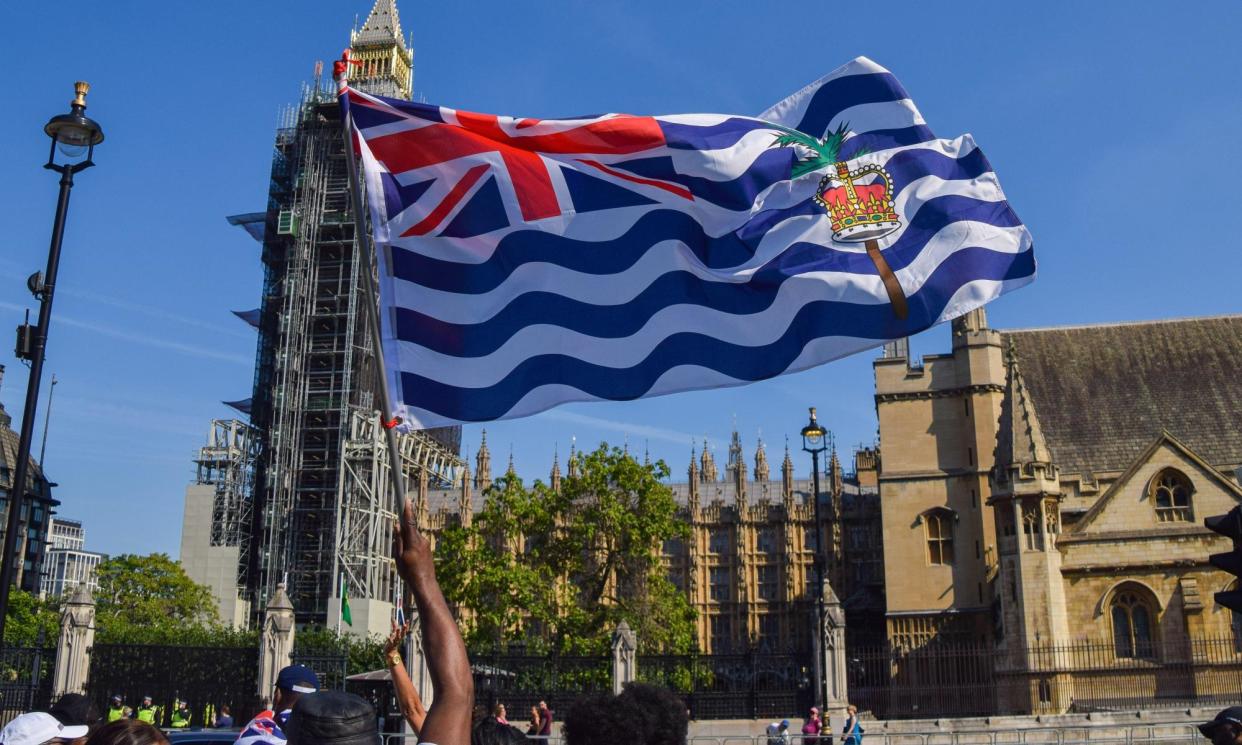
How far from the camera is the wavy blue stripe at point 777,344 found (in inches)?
313

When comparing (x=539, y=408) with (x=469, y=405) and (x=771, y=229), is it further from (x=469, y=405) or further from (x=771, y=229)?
(x=771, y=229)

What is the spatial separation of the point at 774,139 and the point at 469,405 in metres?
3.13

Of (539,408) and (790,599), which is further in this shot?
(790,599)

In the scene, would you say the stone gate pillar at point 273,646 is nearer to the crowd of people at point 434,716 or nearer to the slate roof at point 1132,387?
the crowd of people at point 434,716

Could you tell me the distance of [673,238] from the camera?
835cm

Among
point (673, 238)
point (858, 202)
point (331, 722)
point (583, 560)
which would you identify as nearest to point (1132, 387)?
point (583, 560)

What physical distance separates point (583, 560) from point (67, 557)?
14231cm

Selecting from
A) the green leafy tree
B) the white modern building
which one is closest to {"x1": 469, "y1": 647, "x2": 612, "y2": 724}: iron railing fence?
the green leafy tree

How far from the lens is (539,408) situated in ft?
25.5

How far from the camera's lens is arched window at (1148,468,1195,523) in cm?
3092

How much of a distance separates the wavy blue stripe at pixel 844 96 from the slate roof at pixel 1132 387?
27.9 metres

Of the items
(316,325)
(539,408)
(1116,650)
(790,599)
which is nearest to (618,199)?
(539,408)

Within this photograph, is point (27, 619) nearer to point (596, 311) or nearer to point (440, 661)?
point (596, 311)

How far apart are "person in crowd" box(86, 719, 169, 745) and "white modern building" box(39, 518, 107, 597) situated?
156 m
